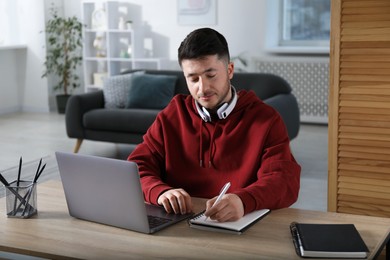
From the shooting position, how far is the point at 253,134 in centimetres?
205

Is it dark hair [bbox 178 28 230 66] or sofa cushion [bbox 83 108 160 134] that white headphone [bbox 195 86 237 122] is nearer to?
dark hair [bbox 178 28 230 66]

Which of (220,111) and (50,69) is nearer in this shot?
(220,111)

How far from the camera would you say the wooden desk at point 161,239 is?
153cm

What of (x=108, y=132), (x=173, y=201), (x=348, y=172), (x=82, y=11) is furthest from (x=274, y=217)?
(x=82, y=11)

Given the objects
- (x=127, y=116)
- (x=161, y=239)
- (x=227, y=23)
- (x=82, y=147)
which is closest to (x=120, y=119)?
(x=127, y=116)

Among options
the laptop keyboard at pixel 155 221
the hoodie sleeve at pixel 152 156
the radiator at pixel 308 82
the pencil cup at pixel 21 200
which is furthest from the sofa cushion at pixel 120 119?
the laptop keyboard at pixel 155 221

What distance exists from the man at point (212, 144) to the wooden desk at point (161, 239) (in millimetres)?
131

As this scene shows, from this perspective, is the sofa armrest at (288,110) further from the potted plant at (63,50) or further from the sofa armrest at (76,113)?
the potted plant at (63,50)

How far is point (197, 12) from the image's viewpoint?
24.4ft

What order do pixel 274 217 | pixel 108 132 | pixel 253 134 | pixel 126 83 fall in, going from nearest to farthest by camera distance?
pixel 274 217, pixel 253 134, pixel 108 132, pixel 126 83

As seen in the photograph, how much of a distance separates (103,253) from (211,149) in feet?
2.11

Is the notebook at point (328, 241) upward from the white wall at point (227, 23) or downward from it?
downward

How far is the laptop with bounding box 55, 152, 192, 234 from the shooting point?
164 cm

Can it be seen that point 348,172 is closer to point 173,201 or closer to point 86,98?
point 173,201
